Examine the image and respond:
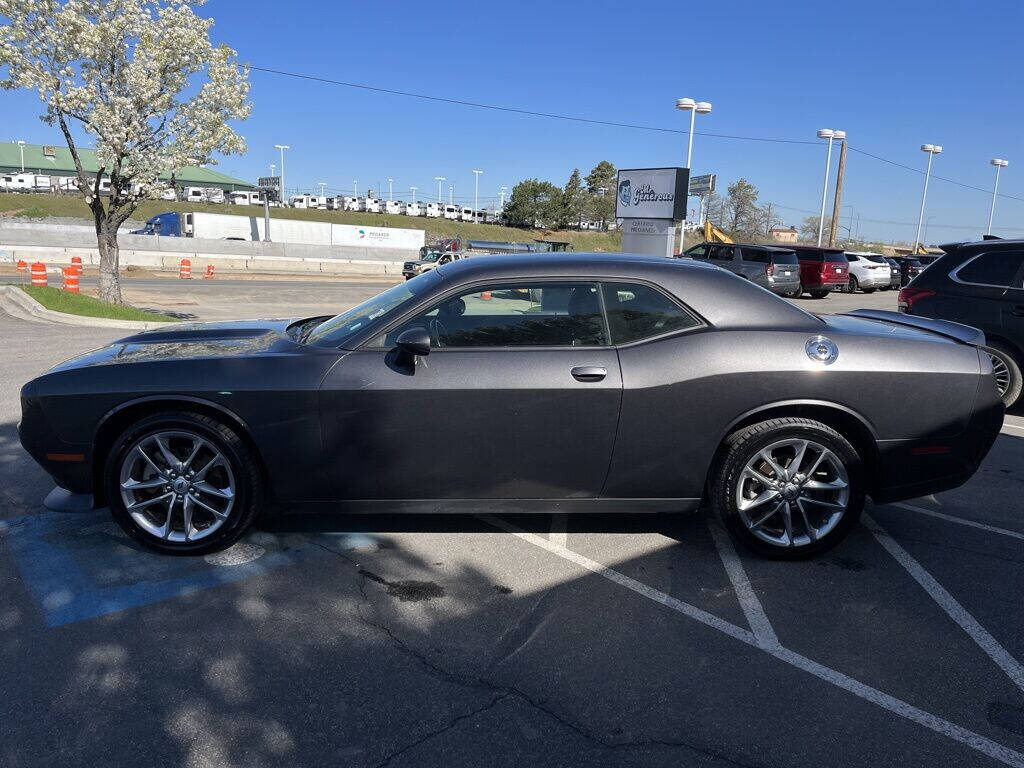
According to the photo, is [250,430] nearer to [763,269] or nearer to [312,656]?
[312,656]

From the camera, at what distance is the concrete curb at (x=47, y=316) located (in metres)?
12.3

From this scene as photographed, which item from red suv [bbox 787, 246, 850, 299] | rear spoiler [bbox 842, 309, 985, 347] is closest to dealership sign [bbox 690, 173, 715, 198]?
red suv [bbox 787, 246, 850, 299]

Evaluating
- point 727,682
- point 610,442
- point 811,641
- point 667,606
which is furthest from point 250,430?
point 811,641

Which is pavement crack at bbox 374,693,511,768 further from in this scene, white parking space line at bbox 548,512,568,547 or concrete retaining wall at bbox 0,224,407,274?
concrete retaining wall at bbox 0,224,407,274

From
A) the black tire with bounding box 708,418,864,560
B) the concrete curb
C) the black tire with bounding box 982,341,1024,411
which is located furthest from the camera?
the concrete curb

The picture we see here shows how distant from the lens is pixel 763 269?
2334 cm

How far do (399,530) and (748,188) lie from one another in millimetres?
82298

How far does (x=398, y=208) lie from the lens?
4328 inches

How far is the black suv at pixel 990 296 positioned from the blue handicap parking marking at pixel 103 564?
7.32 m

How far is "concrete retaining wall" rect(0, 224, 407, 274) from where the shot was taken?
116 ft

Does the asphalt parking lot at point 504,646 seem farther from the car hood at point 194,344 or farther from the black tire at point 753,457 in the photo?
the car hood at point 194,344

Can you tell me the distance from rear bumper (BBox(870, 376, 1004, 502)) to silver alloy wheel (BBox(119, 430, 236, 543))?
339 cm

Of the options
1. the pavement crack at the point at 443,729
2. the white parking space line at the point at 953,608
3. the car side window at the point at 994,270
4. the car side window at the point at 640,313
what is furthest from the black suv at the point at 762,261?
the pavement crack at the point at 443,729

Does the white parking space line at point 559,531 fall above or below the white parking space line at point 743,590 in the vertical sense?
below
